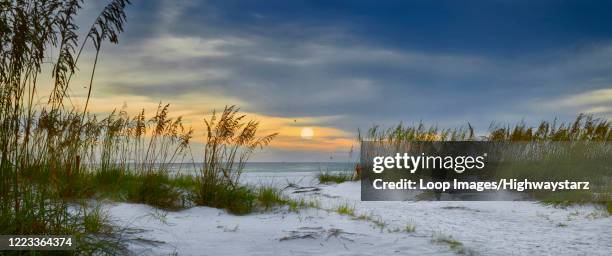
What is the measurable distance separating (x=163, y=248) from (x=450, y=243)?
242cm

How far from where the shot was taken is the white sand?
409cm

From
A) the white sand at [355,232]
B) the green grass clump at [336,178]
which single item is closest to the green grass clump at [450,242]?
the white sand at [355,232]

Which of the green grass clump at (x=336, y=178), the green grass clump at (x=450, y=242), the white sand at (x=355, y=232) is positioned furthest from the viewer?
the green grass clump at (x=336, y=178)

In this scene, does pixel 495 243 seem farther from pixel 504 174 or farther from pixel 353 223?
pixel 504 174

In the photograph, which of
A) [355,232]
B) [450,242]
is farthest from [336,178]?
[450,242]

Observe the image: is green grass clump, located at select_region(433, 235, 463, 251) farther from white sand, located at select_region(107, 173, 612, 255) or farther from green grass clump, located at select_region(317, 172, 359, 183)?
green grass clump, located at select_region(317, 172, 359, 183)

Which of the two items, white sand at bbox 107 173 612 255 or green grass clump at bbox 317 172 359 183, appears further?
green grass clump at bbox 317 172 359 183

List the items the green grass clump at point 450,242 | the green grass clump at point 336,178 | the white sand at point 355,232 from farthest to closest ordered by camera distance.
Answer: the green grass clump at point 336,178 → the green grass clump at point 450,242 → the white sand at point 355,232

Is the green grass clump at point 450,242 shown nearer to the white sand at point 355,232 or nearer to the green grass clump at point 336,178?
the white sand at point 355,232

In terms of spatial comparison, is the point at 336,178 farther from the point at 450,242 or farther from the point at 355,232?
Result: the point at 450,242

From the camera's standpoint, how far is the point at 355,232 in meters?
4.92

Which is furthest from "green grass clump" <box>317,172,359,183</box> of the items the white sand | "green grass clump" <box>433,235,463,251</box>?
"green grass clump" <box>433,235,463,251</box>

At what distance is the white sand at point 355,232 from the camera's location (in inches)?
161

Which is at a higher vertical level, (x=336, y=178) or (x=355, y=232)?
(x=336, y=178)
